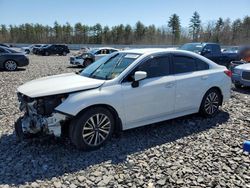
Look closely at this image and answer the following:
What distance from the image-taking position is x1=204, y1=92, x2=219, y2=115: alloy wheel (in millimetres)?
6062

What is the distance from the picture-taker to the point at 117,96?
459cm

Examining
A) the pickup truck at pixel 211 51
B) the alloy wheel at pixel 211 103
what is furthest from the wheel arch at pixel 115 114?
the pickup truck at pixel 211 51

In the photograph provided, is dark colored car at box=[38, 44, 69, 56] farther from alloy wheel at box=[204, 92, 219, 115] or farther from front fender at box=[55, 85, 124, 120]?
front fender at box=[55, 85, 124, 120]

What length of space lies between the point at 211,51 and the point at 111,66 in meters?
10.8

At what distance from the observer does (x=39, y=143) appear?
4.79 m

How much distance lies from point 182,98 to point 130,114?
1315 mm

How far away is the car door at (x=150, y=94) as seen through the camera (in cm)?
477

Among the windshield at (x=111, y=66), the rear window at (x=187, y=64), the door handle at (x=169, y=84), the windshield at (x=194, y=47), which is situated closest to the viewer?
the windshield at (x=111, y=66)

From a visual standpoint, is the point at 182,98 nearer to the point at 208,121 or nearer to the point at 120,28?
the point at 208,121

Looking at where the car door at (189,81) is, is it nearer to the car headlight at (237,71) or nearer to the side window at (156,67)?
the side window at (156,67)

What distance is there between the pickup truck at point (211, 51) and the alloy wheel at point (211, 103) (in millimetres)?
8266

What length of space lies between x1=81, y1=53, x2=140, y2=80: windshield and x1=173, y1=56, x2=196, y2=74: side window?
0.89 meters

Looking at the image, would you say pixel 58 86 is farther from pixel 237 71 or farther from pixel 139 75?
pixel 237 71

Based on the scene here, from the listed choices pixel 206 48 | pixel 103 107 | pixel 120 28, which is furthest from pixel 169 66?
pixel 120 28
